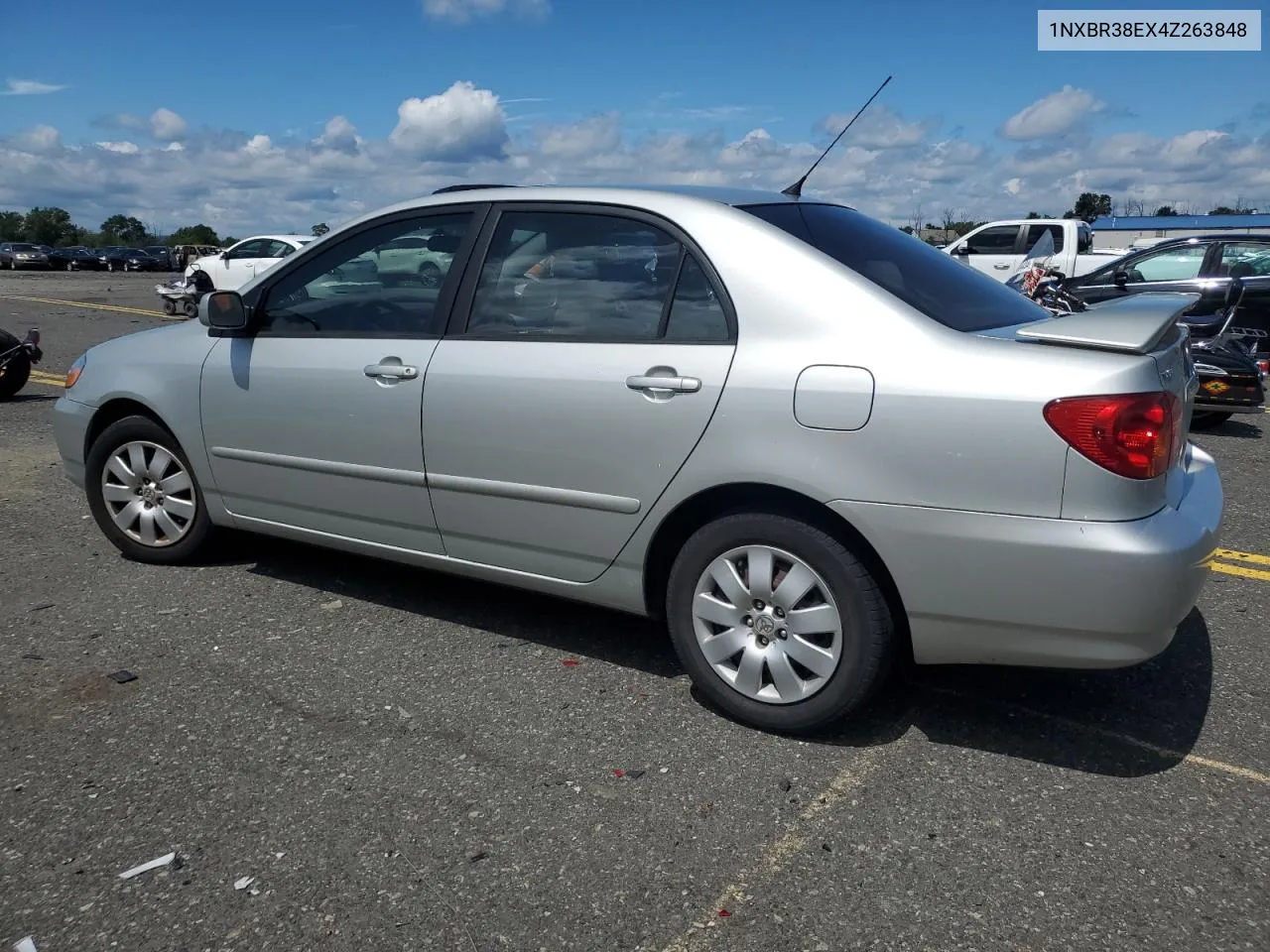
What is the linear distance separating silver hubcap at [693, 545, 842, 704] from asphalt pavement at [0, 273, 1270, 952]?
212 millimetres

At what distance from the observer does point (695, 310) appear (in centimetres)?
331

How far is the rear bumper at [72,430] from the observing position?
4832mm

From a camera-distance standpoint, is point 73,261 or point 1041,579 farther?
point 73,261

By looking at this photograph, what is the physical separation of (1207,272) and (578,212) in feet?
35.6

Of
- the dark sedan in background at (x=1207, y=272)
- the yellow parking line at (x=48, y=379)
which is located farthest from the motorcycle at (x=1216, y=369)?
the yellow parking line at (x=48, y=379)

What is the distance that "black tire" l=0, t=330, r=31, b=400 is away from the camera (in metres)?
9.76

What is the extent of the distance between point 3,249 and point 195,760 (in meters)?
55.1

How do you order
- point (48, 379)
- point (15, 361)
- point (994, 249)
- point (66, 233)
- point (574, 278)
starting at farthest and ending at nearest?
point (66, 233) < point (994, 249) < point (48, 379) < point (15, 361) < point (574, 278)

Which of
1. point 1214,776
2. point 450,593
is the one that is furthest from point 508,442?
point 1214,776

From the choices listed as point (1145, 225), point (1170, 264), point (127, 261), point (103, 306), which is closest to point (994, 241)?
point (1170, 264)

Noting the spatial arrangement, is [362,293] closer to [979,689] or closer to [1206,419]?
[979,689]

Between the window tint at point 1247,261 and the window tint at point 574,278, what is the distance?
10896mm

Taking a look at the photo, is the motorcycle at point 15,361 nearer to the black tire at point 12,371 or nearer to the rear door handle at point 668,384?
the black tire at point 12,371

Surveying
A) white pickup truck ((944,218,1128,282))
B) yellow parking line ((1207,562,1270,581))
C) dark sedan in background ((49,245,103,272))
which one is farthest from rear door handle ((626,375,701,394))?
dark sedan in background ((49,245,103,272))
